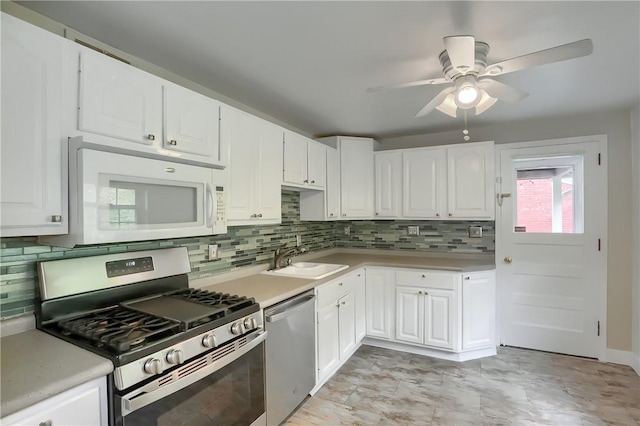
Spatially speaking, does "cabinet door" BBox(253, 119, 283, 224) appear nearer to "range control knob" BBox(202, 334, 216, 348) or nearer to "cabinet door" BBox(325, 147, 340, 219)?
"cabinet door" BBox(325, 147, 340, 219)

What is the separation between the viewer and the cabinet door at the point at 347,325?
109 inches

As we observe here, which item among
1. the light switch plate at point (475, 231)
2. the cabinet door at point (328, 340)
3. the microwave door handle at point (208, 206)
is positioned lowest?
the cabinet door at point (328, 340)

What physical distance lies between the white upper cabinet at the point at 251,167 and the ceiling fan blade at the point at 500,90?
146 cm

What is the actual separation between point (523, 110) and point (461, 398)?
2.51 metres

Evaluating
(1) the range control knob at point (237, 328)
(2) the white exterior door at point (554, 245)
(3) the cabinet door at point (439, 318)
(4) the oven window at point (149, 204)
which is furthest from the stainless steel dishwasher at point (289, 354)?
(2) the white exterior door at point (554, 245)

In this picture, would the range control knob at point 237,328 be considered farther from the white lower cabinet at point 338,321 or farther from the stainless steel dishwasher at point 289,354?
the white lower cabinet at point 338,321

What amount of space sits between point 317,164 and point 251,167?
1.00 metres

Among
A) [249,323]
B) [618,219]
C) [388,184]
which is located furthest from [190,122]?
[618,219]

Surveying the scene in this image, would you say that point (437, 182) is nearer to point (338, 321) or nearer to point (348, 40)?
point (338, 321)

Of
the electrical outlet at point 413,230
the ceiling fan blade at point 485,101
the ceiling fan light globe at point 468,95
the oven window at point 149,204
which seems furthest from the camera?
the electrical outlet at point 413,230

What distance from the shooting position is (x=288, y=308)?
6.70 ft

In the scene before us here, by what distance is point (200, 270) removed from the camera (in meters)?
2.19

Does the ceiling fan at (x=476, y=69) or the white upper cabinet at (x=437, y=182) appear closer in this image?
the ceiling fan at (x=476, y=69)

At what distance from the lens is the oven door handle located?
3.70 ft
